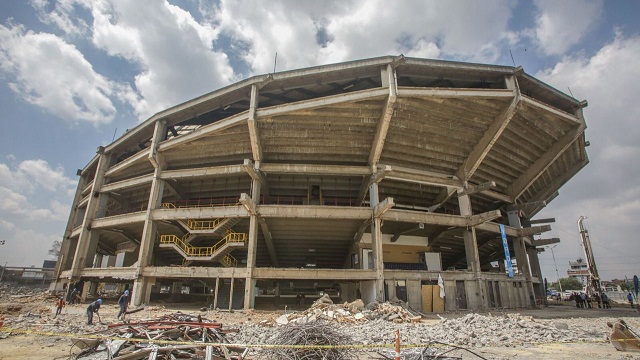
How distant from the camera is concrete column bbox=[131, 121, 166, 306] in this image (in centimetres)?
2153

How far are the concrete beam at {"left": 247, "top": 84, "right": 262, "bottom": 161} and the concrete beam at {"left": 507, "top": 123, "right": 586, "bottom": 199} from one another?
76.0 ft

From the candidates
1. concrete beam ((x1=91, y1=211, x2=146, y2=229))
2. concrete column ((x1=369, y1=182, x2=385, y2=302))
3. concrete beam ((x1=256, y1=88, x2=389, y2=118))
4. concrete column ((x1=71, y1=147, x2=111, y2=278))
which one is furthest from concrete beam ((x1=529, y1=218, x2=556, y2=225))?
concrete column ((x1=71, y1=147, x2=111, y2=278))

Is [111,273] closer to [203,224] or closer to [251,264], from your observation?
[203,224]

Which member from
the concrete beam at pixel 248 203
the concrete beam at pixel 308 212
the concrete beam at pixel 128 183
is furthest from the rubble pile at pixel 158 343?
the concrete beam at pixel 128 183

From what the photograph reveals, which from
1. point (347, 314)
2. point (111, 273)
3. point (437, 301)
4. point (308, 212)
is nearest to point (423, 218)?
point (437, 301)

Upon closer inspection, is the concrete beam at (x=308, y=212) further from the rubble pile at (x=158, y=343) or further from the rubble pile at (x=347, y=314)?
the rubble pile at (x=158, y=343)

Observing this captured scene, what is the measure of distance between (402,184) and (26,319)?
966 inches

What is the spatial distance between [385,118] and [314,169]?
19.9 ft

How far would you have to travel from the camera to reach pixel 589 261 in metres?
36.9

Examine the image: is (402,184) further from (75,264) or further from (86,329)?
(75,264)

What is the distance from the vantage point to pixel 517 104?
20.9 metres

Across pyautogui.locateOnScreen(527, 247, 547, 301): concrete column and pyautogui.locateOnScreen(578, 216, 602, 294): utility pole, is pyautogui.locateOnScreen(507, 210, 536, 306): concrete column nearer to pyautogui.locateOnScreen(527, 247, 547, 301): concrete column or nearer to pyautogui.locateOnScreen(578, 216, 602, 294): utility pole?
pyautogui.locateOnScreen(527, 247, 547, 301): concrete column

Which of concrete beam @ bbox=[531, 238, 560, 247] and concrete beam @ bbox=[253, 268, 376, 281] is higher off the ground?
concrete beam @ bbox=[531, 238, 560, 247]

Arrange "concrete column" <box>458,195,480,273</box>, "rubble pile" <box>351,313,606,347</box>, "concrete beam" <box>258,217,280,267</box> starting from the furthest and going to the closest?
"concrete column" <box>458,195,480,273</box> < "concrete beam" <box>258,217,280,267</box> < "rubble pile" <box>351,313,606,347</box>
